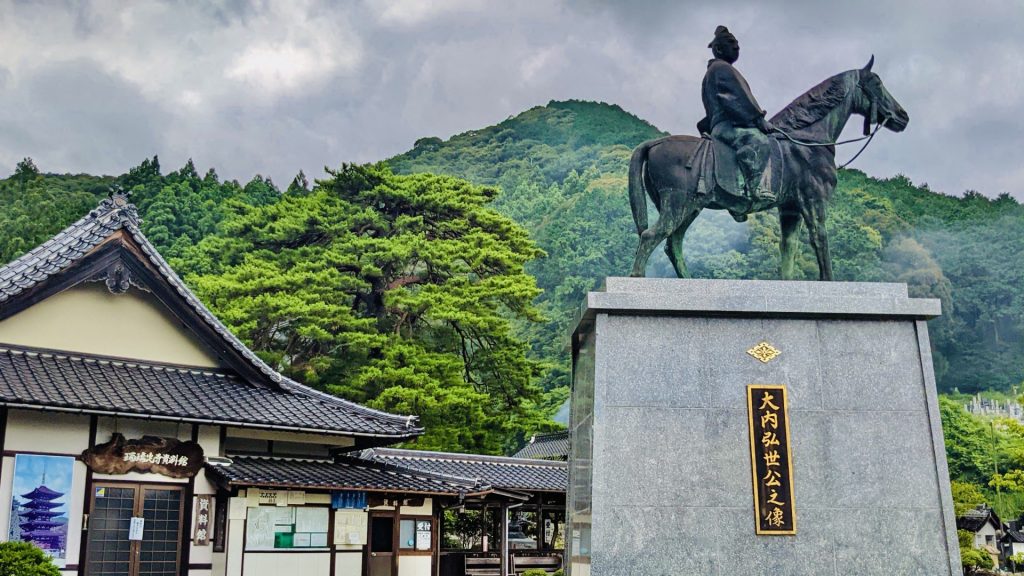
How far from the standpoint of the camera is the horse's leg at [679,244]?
369 inches

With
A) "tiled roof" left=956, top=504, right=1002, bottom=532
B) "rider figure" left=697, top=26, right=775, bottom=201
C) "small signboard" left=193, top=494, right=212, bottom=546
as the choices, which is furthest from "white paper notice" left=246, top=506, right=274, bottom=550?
"tiled roof" left=956, top=504, right=1002, bottom=532

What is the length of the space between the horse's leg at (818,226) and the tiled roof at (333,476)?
965 centimetres

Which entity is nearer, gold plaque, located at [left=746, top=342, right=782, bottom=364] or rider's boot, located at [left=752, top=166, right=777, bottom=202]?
gold plaque, located at [left=746, top=342, right=782, bottom=364]

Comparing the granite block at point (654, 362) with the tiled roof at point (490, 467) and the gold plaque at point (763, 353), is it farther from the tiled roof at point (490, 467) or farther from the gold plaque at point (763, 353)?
the tiled roof at point (490, 467)

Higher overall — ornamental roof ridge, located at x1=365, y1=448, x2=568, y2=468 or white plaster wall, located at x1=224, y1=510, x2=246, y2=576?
ornamental roof ridge, located at x1=365, y1=448, x2=568, y2=468

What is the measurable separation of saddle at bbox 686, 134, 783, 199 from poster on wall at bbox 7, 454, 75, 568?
1071 centimetres

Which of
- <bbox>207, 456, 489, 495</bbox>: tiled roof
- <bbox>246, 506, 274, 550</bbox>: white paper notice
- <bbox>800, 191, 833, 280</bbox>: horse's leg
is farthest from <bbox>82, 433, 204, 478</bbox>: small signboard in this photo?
<bbox>800, 191, 833, 280</bbox>: horse's leg

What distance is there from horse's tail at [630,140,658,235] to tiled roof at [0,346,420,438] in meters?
8.57

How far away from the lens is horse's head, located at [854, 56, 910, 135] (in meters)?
9.76

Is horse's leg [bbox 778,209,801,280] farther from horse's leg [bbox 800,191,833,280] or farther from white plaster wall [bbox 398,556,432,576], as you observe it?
white plaster wall [bbox 398,556,432,576]

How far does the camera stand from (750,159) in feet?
30.2

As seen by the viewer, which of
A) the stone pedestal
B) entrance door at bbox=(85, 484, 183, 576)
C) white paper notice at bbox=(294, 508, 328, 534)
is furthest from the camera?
white paper notice at bbox=(294, 508, 328, 534)

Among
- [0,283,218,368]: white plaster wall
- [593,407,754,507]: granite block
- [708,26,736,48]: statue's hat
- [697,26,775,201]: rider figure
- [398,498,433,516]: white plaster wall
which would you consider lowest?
[398,498,433,516]: white plaster wall

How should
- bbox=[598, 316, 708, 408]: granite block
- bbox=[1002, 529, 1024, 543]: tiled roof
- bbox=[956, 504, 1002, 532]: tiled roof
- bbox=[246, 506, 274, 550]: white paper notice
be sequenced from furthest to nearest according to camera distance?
bbox=[1002, 529, 1024, 543]: tiled roof < bbox=[956, 504, 1002, 532]: tiled roof < bbox=[246, 506, 274, 550]: white paper notice < bbox=[598, 316, 708, 408]: granite block
